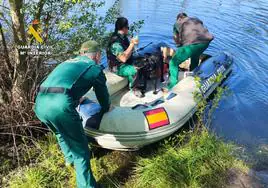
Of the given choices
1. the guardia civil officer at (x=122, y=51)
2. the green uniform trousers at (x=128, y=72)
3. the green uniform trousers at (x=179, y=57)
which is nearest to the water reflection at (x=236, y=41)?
the green uniform trousers at (x=179, y=57)

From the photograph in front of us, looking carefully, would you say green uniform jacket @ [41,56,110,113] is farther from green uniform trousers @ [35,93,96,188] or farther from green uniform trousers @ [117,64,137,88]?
green uniform trousers @ [117,64,137,88]

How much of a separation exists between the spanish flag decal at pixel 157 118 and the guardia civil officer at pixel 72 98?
98 centimetres

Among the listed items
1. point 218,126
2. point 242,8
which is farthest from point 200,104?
point 242,8

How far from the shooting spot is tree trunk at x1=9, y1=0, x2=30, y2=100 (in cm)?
382

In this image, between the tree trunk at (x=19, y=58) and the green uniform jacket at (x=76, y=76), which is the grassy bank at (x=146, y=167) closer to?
the tree trunk at (x=19, y=58)

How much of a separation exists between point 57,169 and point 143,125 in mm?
1200

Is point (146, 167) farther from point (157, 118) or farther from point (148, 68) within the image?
point (148, 68)

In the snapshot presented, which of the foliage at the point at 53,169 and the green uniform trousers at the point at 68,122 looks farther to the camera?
the foliage at the point at 53,169

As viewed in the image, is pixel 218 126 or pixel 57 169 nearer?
pixel 57 169

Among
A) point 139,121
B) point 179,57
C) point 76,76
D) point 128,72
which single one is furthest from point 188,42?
point 76,76

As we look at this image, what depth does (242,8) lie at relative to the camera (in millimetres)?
12047

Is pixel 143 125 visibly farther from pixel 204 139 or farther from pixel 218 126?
pixel 218 126

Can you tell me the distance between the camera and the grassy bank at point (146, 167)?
3533mm

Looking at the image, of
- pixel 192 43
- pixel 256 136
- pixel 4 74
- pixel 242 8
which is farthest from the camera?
pixel 242 8
